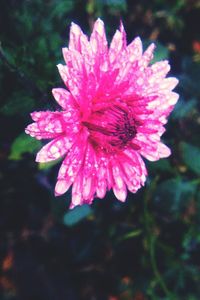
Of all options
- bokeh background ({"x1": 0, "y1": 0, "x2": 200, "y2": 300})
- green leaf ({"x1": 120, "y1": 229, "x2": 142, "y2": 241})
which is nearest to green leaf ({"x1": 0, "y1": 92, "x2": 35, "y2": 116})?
bokeh background ({"x1": 0, "y1": 0, "x2": 200, "y2": 300})

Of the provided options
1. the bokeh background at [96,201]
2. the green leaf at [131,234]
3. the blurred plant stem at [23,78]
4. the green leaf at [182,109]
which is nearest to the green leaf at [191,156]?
the bokeh background at [96,201]

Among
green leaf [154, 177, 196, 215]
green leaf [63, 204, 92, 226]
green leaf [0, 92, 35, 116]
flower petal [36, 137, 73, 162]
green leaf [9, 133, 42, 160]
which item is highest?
green leaf [0, 92, 35, 116]

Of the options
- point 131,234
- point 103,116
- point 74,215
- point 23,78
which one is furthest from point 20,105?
point 131,234

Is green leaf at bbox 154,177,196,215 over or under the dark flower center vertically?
under

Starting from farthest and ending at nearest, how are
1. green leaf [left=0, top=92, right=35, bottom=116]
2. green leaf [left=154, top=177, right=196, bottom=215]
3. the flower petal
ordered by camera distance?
green leaf [left=154, top=177, right=196, bottom=215], green leaf [left=0, top=92, right=35, bottom=116], the flower petal

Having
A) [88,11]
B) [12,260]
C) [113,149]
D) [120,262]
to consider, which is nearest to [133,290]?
[120,262]

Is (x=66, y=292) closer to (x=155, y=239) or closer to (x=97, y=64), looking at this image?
(x=155, y=239)

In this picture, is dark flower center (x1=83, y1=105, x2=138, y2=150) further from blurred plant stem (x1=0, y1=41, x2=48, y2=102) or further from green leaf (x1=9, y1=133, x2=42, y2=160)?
green leaf (x1=9, y1=133, x2=42, y2=160)
